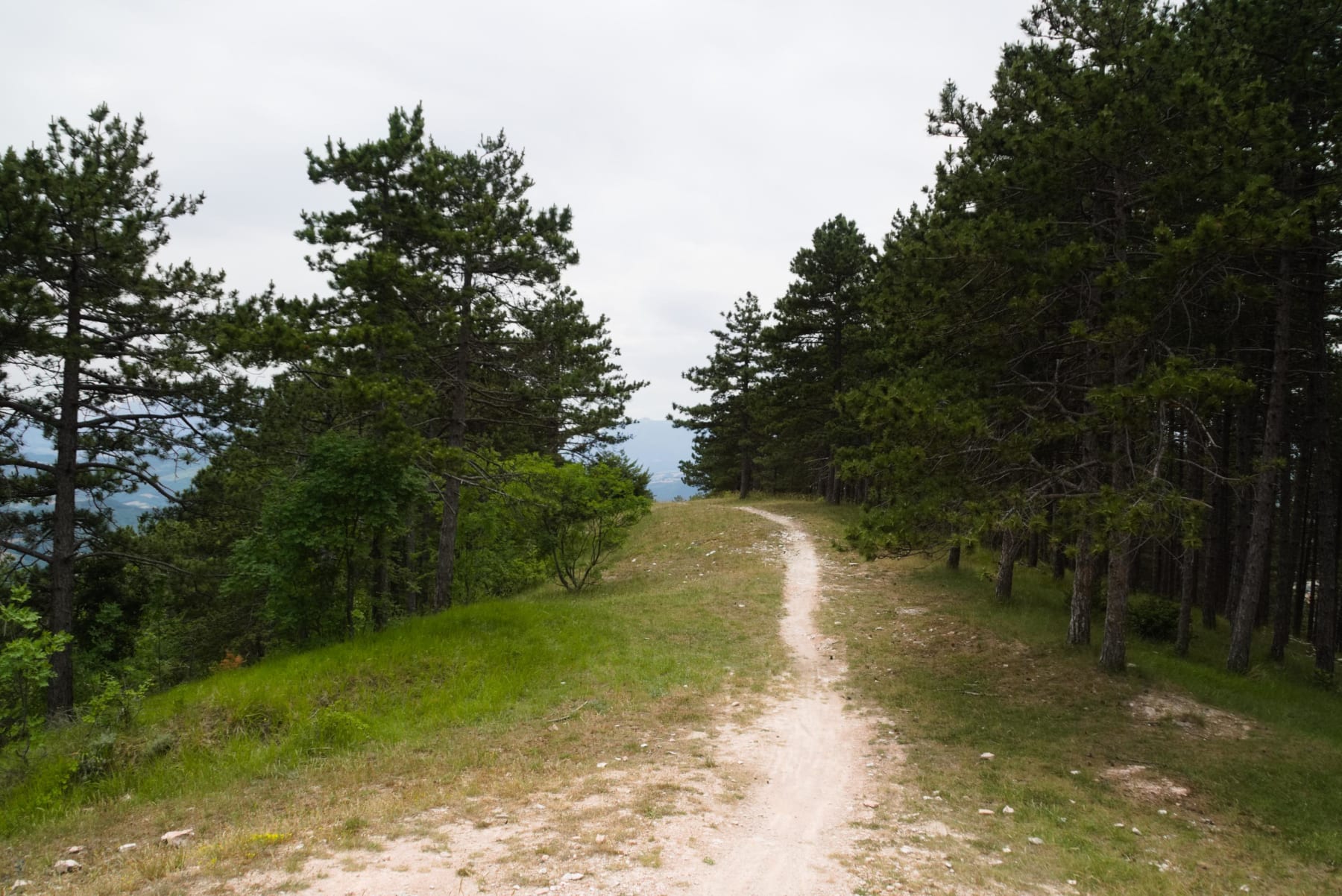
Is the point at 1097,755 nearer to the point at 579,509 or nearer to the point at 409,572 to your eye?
the point at 579,509

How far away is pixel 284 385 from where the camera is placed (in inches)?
563

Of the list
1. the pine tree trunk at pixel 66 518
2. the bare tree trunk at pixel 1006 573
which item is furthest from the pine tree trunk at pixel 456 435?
the bare tree trunk at pixel 1006 573

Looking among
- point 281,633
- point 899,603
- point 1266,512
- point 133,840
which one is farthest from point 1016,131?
point 281,633

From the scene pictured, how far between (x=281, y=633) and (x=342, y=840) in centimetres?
1159

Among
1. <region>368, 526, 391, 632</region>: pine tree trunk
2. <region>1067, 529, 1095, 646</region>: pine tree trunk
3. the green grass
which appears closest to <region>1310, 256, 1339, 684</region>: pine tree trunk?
the green grass

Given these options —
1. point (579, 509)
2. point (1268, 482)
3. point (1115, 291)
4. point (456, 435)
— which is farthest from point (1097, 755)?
point (579, 509)

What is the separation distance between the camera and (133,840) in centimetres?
676

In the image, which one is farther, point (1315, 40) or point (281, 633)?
point (281, 633)

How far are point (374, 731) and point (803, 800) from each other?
6.53m

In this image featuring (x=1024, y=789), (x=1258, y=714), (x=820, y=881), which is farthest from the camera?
(x=1258, y=714)

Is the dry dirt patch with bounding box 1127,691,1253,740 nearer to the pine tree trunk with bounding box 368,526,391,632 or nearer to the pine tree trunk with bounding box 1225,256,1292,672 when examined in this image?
the pine tree trunk with bounding box 1225,256,1292,672

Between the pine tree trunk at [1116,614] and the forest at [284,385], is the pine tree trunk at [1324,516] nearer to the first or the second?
the pine tree trunk at [1116,614]

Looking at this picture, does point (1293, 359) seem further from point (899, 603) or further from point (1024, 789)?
point (1024, 789)

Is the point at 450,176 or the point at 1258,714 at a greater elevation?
the point at 450,176
